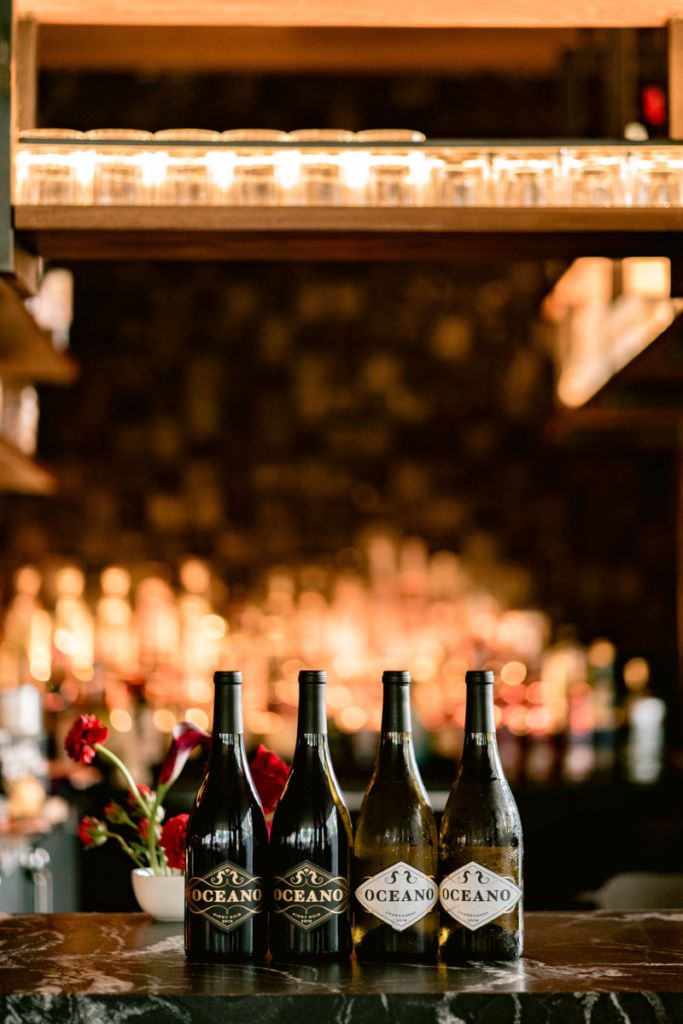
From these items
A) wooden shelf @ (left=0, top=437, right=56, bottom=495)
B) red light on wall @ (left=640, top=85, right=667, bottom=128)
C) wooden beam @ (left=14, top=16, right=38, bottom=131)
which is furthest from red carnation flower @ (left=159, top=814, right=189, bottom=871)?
wooden shelf @ (left=0, top=437, right=56, bottom=495)

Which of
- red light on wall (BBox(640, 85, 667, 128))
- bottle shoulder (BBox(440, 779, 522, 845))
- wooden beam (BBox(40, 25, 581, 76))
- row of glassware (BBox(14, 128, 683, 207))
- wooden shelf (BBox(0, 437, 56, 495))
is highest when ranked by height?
wooden beam (BBox(40, 25, 581, 76))

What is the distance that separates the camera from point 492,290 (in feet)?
15.8

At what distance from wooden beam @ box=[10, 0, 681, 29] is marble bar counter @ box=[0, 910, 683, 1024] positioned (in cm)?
114

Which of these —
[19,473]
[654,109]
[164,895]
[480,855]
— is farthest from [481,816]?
[19,473]

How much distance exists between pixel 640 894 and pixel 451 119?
3.19m

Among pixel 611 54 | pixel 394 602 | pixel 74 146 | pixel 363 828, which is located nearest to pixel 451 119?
pixel 394 602

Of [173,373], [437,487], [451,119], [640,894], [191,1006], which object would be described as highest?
[451,119]

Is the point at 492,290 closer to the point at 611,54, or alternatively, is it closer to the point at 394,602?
the point at 394,602

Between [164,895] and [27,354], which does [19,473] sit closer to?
[27,354]

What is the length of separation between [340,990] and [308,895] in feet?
0.39

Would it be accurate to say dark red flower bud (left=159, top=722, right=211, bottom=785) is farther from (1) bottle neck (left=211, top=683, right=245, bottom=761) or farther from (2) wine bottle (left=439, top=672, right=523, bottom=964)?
(2) wine bottle (left=439, top=672, right=523, bottom=964)

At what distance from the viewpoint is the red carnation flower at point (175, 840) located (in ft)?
4.29

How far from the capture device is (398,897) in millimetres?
1152

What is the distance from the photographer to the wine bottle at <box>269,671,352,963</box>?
1151 mm
